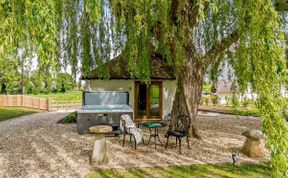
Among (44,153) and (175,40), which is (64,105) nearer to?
(44,153)

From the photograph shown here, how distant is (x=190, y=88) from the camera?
8656 mm

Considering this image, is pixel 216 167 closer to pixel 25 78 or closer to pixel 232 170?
pixel 232 170

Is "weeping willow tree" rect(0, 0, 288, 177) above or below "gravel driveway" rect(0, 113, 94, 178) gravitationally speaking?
above

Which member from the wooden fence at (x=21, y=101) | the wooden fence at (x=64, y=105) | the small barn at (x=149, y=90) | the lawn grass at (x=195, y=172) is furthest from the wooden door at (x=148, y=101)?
the wooden fence at (x=21, y=101)

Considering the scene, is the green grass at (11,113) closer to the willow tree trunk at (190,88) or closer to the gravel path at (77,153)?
the gravel path at (77,153)

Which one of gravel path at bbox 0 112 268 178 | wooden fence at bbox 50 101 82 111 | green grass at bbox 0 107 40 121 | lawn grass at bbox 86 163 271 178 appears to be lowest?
lawn grass at bbox 86 163 271 178

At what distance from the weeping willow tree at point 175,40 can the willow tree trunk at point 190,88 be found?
0.04 metres

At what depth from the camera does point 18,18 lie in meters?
2.96

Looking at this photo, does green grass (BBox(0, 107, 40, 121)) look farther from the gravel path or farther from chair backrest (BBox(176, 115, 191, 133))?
chair backrest (BBox(176, 115, 191, 133))

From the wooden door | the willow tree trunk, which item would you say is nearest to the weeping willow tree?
the willow tree trunk

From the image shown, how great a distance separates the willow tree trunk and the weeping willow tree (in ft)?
0.12

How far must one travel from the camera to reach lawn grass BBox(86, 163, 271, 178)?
5.29 meters

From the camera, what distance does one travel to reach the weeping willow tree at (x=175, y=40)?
2695mm

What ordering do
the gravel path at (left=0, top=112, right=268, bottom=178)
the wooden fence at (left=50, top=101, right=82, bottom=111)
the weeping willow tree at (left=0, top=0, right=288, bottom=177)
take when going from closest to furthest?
the weeping willow tree at (left=0, top=0, right=288, bottom=177) < the gravel path at (left=0, top=112, right=268, bottom=178) < the wooden fence at (left=50, top=101, right=82, bottom=111)
